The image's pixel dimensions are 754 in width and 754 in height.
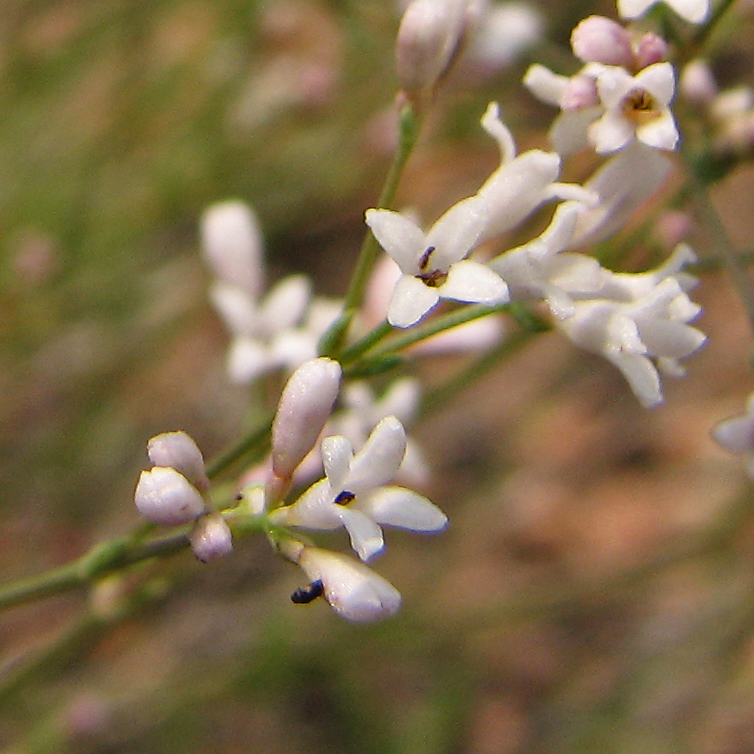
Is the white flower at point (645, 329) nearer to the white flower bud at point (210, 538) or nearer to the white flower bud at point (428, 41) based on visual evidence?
the white flower bud at point (428, 41)

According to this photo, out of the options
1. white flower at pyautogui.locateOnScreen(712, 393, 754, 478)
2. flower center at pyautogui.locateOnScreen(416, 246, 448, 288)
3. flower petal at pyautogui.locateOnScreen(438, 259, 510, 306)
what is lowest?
white flower at pyautogui.locateOnScreen(712, 393, 754, 478)

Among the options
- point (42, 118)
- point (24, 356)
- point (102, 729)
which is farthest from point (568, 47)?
point (102, 729)

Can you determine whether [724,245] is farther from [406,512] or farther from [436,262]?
[406,512]

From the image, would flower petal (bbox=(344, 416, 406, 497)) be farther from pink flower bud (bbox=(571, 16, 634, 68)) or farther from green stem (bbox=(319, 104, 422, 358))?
pink flower bud (bbox=(571, 16, 634, 68))

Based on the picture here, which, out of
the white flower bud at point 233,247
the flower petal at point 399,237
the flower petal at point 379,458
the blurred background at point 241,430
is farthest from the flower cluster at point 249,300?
the blurred background at point 241,430

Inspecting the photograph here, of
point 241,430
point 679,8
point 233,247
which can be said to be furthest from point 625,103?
point 241,430

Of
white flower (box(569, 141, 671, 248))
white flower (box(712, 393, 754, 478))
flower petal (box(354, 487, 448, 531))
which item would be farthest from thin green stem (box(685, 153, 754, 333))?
flower petal (box(354, 487, 448, 531))
